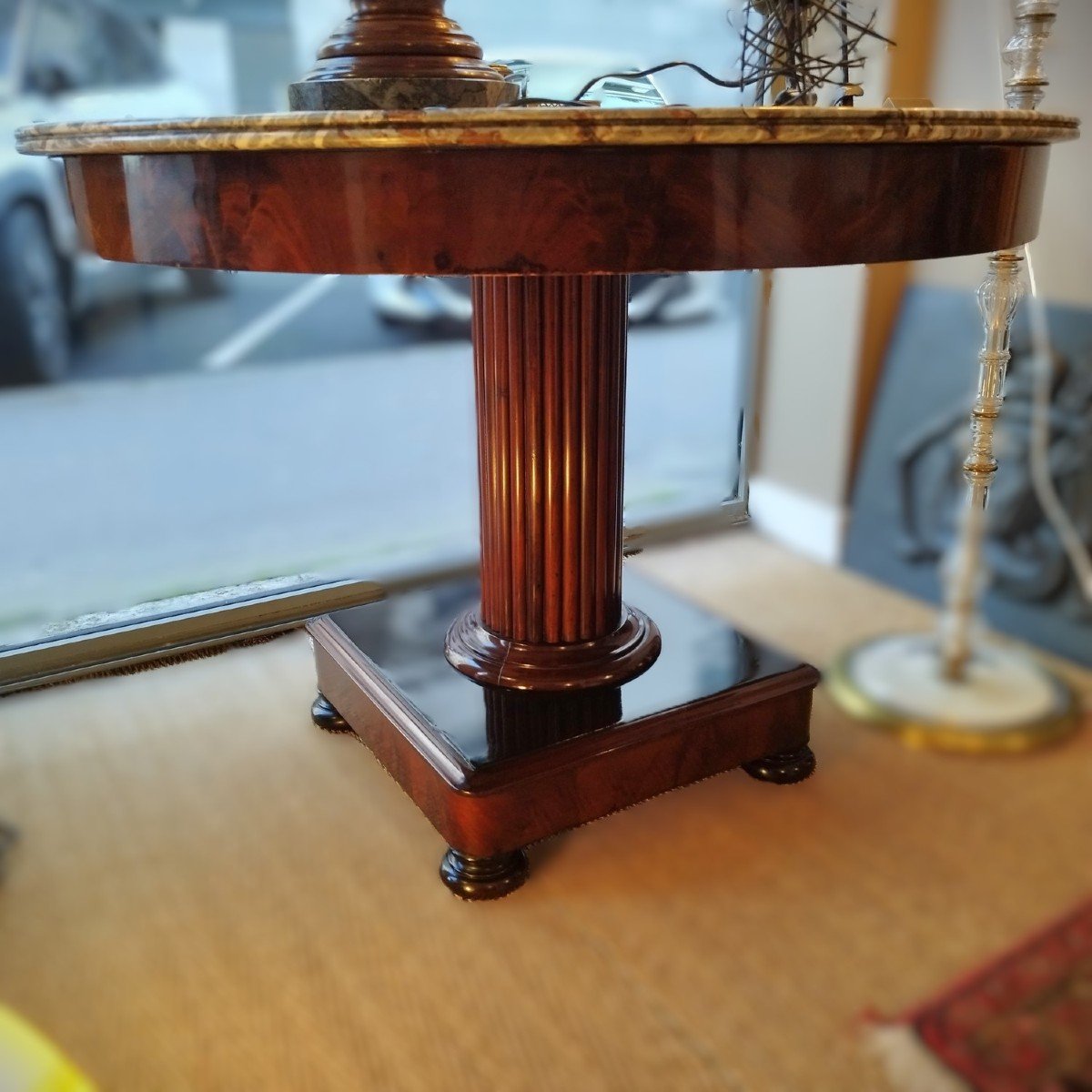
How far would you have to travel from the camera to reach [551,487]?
35.4 inches

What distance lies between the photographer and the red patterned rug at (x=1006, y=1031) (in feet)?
2.24

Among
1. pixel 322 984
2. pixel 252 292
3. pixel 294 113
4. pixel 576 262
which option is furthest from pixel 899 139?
pixel 252 292

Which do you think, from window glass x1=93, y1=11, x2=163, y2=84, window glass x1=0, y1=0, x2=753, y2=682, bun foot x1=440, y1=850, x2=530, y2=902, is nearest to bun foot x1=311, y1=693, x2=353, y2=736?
window glass x1=0, y1=0, x2=753, y2=682

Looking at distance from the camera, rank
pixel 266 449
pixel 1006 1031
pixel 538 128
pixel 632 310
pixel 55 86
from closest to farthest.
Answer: pixel 538 128
pixel 1006 1031
pixel 632 310
pixel 55 86
pixel 266 449

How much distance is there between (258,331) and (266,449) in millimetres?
300

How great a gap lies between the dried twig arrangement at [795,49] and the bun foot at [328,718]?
71cm

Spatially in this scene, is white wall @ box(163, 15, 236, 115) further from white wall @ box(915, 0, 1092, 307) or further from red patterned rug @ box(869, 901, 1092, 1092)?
red patterned rug @ box(869, 901, 1092, 1092)

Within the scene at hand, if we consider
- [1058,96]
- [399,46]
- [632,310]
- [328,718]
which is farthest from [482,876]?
[1058,96]

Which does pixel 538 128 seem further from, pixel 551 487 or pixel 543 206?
pixel 551 487

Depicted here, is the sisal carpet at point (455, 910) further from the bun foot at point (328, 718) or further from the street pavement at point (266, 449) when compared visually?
the street pavement at point (266, 449)

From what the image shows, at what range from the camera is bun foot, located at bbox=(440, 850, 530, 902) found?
849 mm

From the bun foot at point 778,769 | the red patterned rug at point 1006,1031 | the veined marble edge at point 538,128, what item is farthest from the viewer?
the bun foot at point 778,769

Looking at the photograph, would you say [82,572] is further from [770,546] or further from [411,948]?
[770,546]

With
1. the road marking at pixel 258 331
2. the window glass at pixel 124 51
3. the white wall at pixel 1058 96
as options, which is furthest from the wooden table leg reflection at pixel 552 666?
the road marking at pixel 258 331
